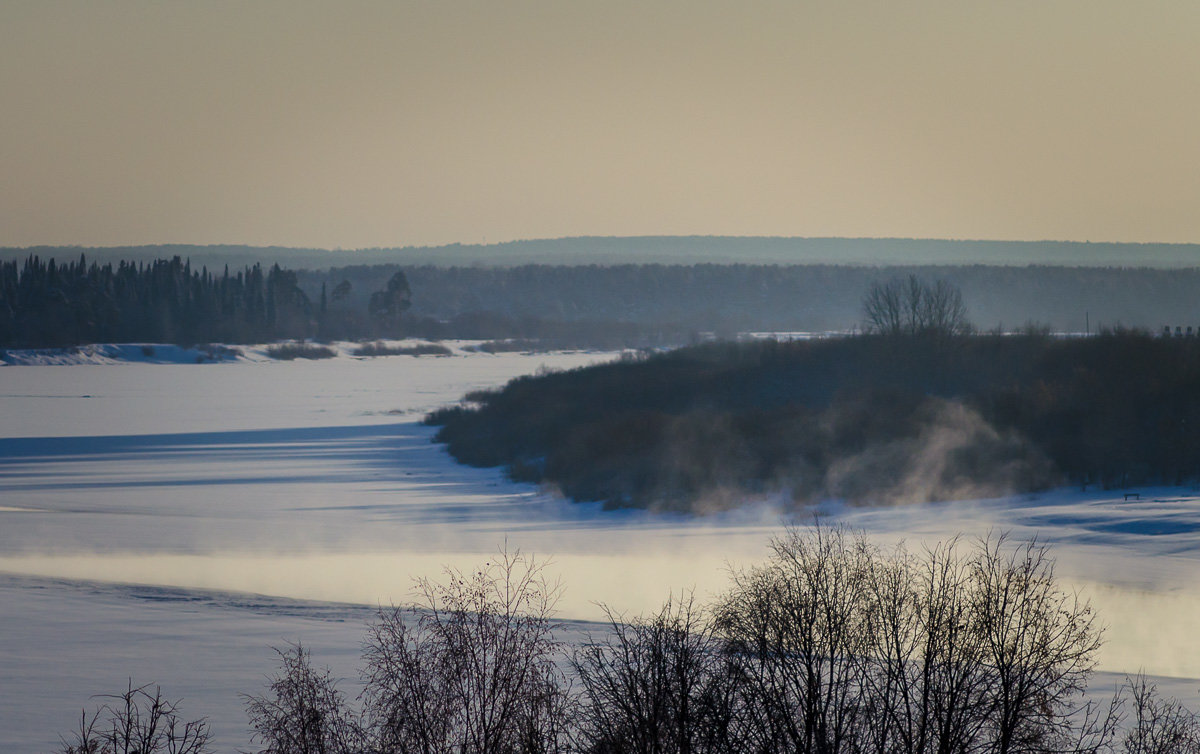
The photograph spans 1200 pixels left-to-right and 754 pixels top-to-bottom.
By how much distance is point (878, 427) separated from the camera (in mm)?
62219

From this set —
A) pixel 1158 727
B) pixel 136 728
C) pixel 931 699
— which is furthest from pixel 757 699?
pixel 136 728

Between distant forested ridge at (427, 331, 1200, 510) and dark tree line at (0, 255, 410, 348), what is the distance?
101249 millimetres

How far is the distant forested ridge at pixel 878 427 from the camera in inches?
2247

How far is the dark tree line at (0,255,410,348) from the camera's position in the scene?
161m

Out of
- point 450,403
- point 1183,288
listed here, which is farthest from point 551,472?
point 1183,288

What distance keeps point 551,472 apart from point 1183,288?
127169 mm

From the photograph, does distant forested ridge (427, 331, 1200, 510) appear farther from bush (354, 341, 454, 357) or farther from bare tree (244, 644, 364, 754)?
bush (354, 341, 454, 357)

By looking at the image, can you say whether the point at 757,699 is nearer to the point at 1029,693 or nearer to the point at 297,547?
the point at 1029,693

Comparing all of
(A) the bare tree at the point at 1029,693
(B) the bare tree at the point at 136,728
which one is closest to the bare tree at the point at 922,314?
(A) the bare tree at the point at 1029,693

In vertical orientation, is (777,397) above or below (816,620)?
above

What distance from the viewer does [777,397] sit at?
72.6m

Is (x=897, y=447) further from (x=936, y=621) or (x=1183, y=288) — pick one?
(x=1183, y=288)

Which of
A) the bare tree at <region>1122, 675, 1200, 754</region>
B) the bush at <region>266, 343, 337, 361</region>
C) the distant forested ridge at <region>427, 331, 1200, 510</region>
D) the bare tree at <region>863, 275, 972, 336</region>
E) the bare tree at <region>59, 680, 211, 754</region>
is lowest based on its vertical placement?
the bare tree at <region>59, 680, 211, 754</region>

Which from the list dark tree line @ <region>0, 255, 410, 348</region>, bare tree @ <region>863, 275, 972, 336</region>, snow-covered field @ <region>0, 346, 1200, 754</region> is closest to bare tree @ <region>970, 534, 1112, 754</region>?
snow-covered field @ <region>0, 346, 1200, 754</region>
